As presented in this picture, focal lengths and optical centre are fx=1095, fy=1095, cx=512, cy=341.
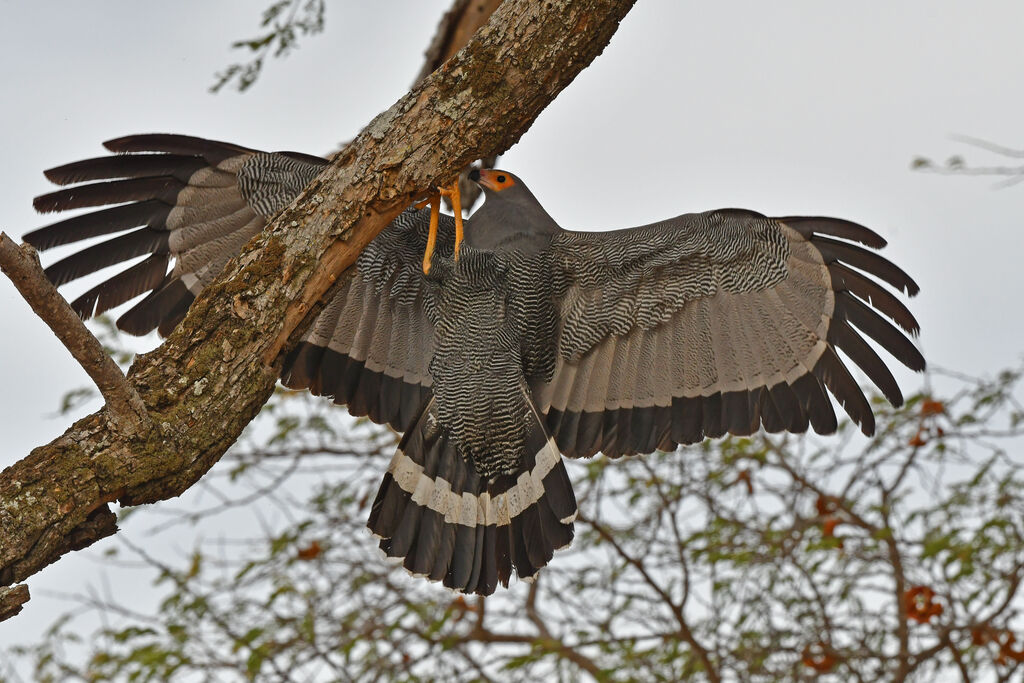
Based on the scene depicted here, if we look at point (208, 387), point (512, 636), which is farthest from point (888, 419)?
Answer: point (208, 387)

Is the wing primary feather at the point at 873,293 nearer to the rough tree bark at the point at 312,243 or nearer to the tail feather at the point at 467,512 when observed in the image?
the tail feather at the point at 467,512

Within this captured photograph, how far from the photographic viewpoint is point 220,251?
4418 millimetres

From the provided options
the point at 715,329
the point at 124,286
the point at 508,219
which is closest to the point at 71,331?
the point at 124,286

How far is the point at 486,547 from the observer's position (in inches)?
167

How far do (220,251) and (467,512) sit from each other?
1445 millimetres

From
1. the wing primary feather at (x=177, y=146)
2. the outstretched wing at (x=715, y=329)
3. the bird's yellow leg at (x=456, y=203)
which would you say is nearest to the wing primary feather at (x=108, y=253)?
the wing primary feather at (x=177, y=146)

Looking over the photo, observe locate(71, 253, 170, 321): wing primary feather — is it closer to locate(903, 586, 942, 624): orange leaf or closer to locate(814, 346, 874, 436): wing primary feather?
locate(814, 346, 874, 436): wing primary feather

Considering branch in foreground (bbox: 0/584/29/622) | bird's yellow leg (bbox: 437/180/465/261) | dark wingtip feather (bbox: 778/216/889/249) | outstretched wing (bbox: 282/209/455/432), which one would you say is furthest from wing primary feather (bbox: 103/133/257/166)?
dark wingtip feather (bbox: 778/216/889/249)

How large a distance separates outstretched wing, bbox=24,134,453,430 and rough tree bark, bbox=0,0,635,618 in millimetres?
1126

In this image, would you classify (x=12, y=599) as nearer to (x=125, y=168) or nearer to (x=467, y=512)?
(x=467, y=512)

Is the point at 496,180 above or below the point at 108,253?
above

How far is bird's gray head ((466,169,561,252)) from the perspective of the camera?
14.9 ft

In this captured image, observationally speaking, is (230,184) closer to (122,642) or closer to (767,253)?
(767,253)

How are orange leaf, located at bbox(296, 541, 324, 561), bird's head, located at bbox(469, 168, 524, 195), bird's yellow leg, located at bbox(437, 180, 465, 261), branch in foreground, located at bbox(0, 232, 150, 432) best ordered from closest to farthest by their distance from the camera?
branch in foreground, located at bbox(0, 232, 150, 432)
bird's yellow leg, located at bbox(437, 180, 465, 261)
bird's head, located at bbox(469, 168, 524, 195)
orange leaf, located at bbox(296, 541, 324, 561)
